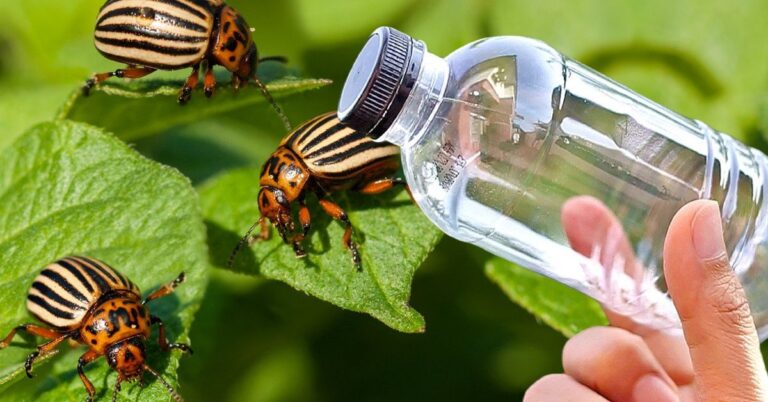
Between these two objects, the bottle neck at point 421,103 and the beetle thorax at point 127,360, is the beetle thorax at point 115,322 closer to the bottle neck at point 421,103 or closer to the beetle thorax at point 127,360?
the beetle thorax at point 127,360

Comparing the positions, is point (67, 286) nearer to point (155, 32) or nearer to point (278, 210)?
point (278, 210)

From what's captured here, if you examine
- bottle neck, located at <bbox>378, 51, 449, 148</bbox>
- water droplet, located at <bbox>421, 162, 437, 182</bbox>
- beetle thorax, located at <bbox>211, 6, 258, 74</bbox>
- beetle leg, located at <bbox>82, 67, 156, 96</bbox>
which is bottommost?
beetle leg, located at <bbox>82, 67, 156, 96</bbox>

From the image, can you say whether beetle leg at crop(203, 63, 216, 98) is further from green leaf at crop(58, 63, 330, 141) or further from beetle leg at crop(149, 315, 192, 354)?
beetle leg at crop(149, 315, 192, 354)

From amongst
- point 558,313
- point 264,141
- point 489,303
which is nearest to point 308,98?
point 264,141

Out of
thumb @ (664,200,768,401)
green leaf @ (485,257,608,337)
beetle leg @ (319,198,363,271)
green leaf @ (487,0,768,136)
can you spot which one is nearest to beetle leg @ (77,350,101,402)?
beetle leg @ (319,198,363,271)

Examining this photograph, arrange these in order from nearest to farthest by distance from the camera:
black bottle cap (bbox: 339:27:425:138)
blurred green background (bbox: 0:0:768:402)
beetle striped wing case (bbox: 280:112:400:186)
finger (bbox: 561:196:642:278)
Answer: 1. black bottle cap (bbox: 339:27:425:138)
2. finger (bbox: 561:196:642:278)
3. beetle striped wing case (bbox: 280:112:400:186)
4. blurred green background (bbox: 0:0:768:402)

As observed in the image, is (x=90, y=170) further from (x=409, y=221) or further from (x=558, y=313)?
(x=558, y=313)

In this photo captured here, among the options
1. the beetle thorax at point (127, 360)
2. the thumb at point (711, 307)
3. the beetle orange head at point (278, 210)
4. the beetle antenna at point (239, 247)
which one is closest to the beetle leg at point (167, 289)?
the beetle thorax at point (127, 360)
